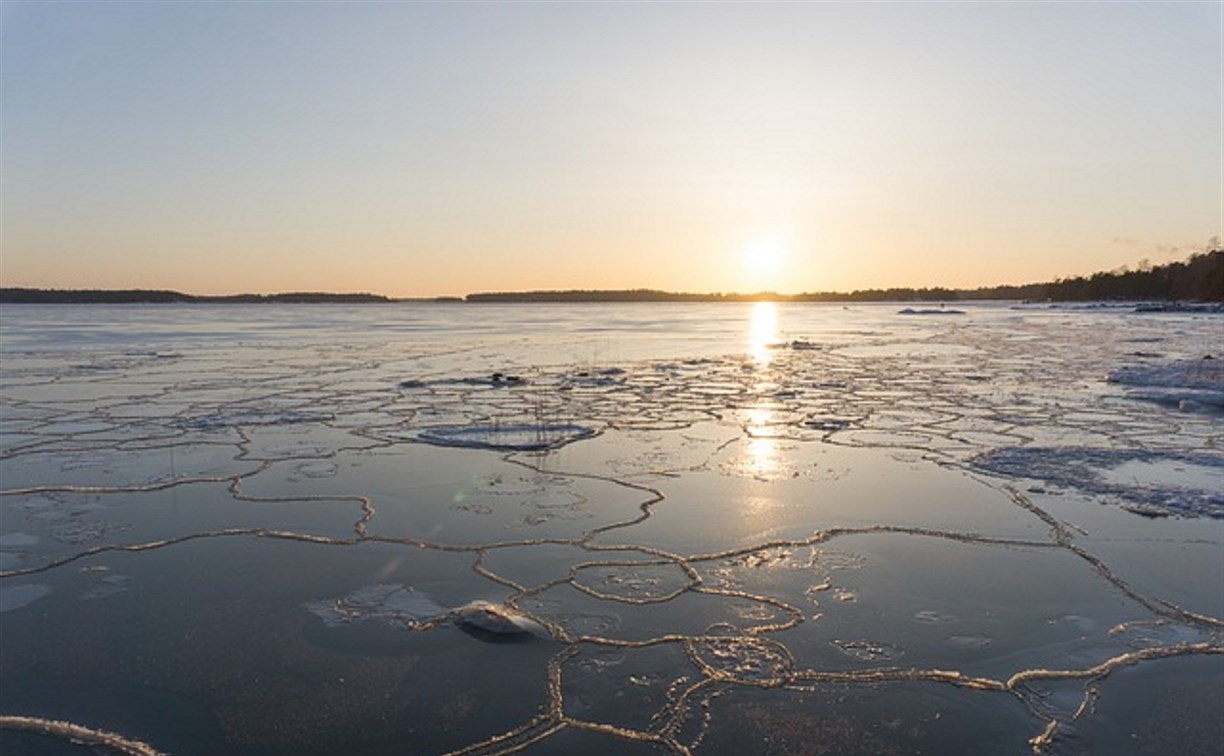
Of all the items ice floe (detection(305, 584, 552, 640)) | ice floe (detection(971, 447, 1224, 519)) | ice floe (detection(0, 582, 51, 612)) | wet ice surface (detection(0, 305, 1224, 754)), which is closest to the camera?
wet ice surface (detection(0, 305, 1224, 754))

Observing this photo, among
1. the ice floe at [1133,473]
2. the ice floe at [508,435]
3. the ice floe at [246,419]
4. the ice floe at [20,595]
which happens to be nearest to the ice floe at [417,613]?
the ice floe at [20,595]

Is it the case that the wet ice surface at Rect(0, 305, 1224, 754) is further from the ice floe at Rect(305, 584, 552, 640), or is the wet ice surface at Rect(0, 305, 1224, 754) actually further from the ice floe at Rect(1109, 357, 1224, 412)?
→ the ice floe at Rect(1109, 357, 1224, 412)

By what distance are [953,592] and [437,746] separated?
2.72 m

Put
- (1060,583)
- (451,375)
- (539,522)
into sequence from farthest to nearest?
(451,375) < (539,522) < (1060,583)

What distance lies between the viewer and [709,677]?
304 centimetres

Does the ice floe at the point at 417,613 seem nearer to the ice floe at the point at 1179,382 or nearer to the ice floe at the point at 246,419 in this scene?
the ice floe at the point at 246,419

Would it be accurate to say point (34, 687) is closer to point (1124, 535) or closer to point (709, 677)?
point (709, 677)

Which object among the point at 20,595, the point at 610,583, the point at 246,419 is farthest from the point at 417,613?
the point at 246,419

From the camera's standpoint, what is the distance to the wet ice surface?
277 cm

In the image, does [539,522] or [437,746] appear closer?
[437,746]

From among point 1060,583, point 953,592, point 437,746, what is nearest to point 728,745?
point 437,746

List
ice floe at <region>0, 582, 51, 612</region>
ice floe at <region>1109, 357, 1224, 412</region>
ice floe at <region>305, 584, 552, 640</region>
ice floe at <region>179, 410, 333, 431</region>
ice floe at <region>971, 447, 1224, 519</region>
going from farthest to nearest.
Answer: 1. ice floe at <region>1109, 357, 1224, 412</region>
2. ice floe at <region>179, 410, 333, 431</region>
3. ice floe at <region>971, 447, 1224, 519</region>
4. ice floe at <region>0, 582, 51, 612</region>
5. ice floe at <region>305, 584, 552, 640</region>

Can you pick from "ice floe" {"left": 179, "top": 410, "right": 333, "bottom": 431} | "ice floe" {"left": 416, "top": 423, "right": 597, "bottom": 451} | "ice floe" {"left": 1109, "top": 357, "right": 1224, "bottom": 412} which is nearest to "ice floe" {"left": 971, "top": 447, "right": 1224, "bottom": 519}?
"ice floe" {"left": 416, "top": 423, "right": 597, "bottom": 451}

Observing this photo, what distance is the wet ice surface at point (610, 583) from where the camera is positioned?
2768mm
